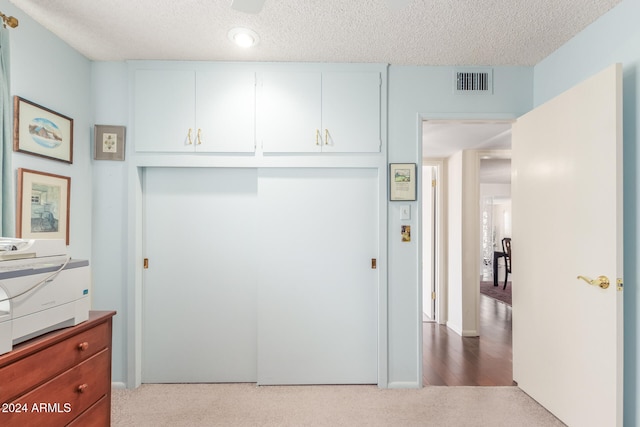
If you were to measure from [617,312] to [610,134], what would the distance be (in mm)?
931

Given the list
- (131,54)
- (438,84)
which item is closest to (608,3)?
(438,84)

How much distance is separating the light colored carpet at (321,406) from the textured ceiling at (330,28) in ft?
8.13

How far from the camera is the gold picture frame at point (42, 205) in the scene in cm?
196

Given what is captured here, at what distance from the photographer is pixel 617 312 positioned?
171 centimetres

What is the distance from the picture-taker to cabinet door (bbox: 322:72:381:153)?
257 cm

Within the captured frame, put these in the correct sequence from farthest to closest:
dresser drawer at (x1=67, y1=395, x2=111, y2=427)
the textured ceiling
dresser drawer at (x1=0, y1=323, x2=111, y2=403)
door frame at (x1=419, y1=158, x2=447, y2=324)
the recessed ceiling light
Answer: door frame at (x1=419, y1=158, x2=447, y2=324), the recessed ceiling light, the textured ceiling, dresser drawer at (x1=67, y1=395, x2=111, y2=427), dresser drawer at (x1=0, y1=323, x2=111, y2=403)

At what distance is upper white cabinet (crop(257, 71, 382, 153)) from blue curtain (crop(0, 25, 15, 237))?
A: 143 centimetres

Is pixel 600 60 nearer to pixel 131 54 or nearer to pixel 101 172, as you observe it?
pixel 131 54

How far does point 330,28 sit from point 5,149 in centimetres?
195

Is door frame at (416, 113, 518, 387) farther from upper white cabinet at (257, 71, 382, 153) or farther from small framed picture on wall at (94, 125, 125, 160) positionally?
small framed picture on wall at (94, 125, 125, 160)

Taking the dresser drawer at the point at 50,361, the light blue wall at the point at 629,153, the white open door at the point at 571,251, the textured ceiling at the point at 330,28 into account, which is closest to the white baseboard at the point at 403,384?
the white open door at the point at 571,251

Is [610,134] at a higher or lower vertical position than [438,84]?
lower

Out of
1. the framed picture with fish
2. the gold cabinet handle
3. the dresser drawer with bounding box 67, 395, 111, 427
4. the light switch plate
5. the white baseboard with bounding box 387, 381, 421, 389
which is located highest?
the framed picture with fish

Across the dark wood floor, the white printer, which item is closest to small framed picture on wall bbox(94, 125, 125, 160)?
the white printer
